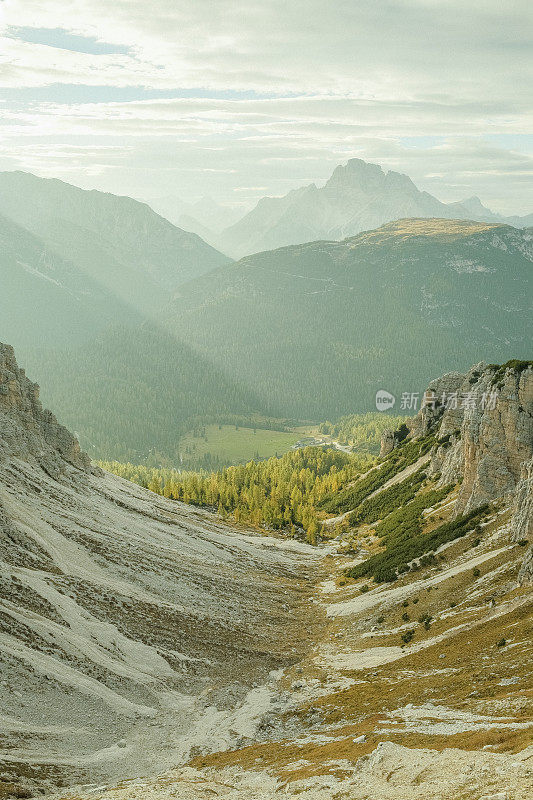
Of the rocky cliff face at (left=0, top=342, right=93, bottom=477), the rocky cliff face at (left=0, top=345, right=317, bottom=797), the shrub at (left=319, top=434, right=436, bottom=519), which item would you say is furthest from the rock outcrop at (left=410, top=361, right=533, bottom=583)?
the rocky cliff face at (left=0, top=342, right=93, bottom=477)

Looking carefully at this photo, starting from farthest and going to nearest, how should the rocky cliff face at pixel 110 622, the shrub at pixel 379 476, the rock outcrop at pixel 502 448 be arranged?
the shrub at pixel 379 476
the rock outcrop at pixel 502 448
the rocky cliff face at pixel 110 622

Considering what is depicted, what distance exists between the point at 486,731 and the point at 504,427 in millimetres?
64911

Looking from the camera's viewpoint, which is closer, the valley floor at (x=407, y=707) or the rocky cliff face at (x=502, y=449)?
the valley floor at (x=407, y=707)

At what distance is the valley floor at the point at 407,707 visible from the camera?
3391 cm

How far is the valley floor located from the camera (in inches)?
1335

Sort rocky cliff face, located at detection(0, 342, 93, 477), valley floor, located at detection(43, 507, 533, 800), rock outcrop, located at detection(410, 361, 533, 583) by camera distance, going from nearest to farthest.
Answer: valley floor, located at detection(43, 507, 533, 800) → rock outcrop, located at detection(410, 361, 533, 583) → rocky cliff face, located at detection(0, 342, 93, 477)

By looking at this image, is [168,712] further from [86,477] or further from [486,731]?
[86,477]

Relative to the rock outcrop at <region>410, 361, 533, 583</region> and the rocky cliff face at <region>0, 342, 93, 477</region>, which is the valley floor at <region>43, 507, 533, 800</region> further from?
the rocky cliff face at <region>0, 342, 93, 477</region>

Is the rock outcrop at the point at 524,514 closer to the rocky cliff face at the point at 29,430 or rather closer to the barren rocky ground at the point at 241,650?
the barren rocky ground at the point at 241,650

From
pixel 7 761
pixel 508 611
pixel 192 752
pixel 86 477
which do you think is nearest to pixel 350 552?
pixel 86 477

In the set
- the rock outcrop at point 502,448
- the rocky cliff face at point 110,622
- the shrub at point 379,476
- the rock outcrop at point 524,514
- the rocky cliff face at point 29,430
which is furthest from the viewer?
the shrub at point 379,476

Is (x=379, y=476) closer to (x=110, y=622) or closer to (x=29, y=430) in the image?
(x=29, y=430)

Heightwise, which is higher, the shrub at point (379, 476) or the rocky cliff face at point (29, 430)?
the rocky cliff face at point (29, 430)

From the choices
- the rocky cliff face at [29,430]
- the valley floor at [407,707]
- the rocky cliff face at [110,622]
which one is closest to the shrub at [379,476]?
the rocky cliff face at [110,622]
